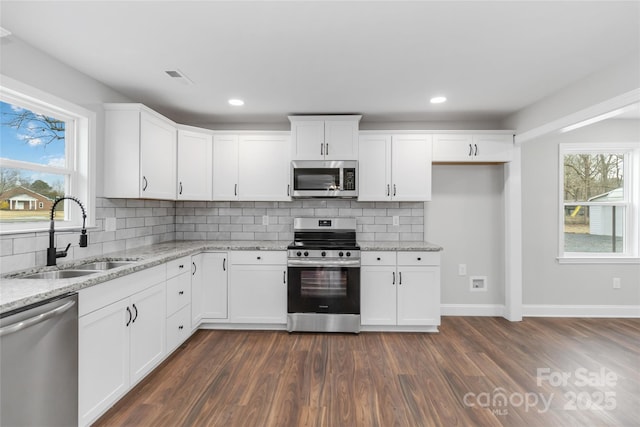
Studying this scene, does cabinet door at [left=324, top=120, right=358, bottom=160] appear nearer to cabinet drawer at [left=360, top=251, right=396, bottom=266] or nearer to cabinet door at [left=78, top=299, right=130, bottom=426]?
cabinet drawer at [left=360, top=251, right=396, bottom=266]

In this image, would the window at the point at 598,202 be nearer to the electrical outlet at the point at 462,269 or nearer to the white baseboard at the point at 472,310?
the white baseboard at the point at 472,310

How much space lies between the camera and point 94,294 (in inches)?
73.0

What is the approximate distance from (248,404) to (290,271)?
4.70 ft

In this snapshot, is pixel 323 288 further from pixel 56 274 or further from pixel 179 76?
pixel 179 76

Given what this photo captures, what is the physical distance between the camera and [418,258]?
342cm

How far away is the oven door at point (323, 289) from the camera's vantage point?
3373 mm

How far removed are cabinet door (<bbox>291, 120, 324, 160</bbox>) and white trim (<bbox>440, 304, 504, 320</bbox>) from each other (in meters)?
2.46

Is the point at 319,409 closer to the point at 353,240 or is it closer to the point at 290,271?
the point at 290,271

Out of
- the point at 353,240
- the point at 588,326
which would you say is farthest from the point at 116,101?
the point at 588,326

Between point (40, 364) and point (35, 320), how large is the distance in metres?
0.23

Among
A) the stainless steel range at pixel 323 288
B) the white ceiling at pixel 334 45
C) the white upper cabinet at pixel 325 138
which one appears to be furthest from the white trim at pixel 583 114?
the stainless steel range at pixel 323 288

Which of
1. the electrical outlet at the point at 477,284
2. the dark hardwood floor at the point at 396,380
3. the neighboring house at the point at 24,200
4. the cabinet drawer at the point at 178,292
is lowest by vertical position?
the dark hardwood floor at the point at 396,380

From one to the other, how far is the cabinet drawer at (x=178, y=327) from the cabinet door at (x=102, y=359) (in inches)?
22.5

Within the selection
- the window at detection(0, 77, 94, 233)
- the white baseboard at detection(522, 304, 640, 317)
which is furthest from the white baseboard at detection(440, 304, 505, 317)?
the window at detection(0, 77, 94, 233)
